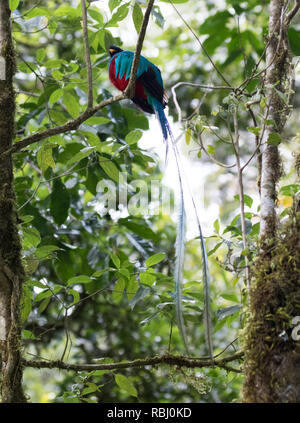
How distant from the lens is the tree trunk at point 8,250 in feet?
4.32

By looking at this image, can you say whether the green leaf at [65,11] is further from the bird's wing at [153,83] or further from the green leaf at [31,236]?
the green leaf at [31,236]

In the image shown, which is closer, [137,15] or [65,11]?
[137,15]

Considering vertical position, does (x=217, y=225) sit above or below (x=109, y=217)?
below

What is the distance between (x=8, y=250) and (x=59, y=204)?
894 mm

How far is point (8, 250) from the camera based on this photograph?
144cm

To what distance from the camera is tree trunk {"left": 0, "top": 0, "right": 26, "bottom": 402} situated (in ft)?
4.32

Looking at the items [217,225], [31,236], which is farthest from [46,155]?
[217,225]

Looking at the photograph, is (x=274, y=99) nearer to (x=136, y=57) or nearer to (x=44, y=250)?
(x=136, y=57)

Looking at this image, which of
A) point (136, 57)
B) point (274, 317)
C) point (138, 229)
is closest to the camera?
point (274, 317)

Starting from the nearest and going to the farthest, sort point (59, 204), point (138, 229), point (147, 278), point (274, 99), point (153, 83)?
point (274, 99) < point (147, 278) < point (59, 204) < point (138, 229) < point (153, 83)

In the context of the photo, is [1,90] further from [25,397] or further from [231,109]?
[25,397]

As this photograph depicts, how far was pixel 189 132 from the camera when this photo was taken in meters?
1.64

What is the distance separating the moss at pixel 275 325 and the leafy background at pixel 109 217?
0.51 feet

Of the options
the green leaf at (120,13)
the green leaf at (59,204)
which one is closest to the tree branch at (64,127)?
the green leaf at (120,13)
